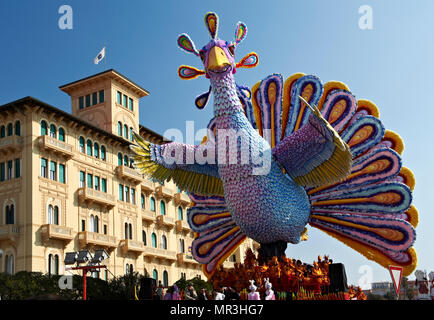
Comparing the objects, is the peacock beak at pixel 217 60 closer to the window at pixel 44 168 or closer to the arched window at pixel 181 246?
the window at pixel 44 168

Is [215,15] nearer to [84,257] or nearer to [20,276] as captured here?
[84,257]

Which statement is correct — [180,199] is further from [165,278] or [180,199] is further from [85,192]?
[85,192]

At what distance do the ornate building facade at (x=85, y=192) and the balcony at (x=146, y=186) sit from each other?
0.11m

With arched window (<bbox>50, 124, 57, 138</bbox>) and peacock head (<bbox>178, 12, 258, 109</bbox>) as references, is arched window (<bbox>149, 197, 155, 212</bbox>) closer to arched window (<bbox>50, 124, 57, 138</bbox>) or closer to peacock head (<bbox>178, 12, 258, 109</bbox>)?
arched window (<bbox>50, 124, 57, 138</bbox>)

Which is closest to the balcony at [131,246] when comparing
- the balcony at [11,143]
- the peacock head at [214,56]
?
the balcony at [11,143]

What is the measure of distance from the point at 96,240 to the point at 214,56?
20308mm

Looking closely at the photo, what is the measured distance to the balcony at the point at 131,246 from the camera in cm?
3359

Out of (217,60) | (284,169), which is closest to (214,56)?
(217,60)

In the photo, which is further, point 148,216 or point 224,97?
point 148,216

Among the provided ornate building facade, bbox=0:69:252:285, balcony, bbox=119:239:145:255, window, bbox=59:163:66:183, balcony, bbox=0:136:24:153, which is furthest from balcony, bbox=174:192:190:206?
balcony, bbox=0:136:24:153

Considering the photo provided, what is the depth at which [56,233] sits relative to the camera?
28.6m

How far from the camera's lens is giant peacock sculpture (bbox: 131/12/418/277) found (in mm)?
12922
